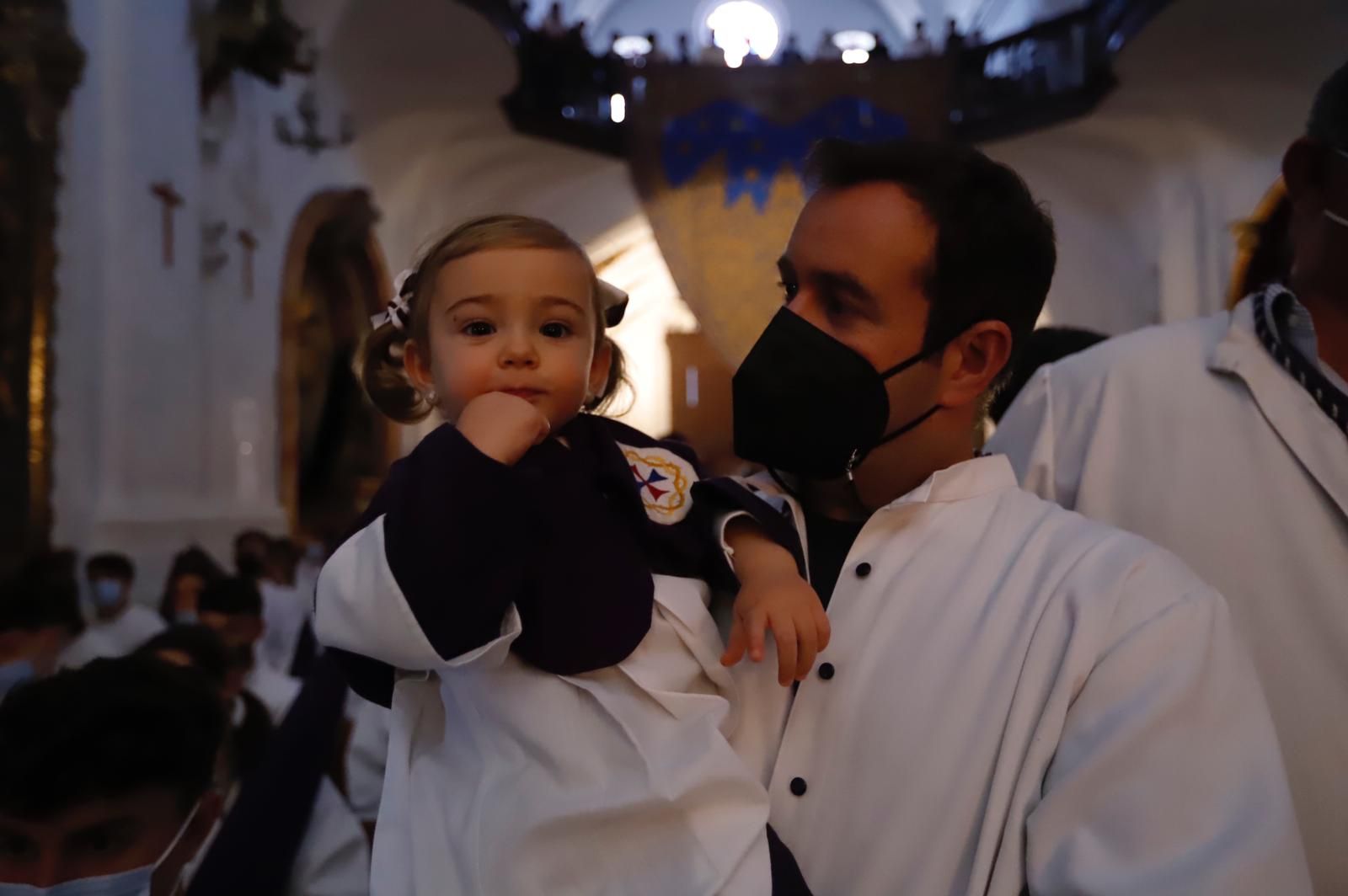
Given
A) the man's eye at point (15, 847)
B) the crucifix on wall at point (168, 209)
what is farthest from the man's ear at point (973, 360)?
the crucifix on wall at point (168, 209)

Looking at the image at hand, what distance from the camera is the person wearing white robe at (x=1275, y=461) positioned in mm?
1969

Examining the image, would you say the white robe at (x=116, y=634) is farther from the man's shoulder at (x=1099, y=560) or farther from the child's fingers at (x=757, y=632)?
the man's shoulder at (x=1099, y=560)

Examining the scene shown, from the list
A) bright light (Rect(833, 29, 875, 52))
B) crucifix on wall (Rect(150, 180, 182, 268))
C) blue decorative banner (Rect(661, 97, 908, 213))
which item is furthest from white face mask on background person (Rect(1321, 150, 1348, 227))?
bright light (Rect(833, 29, 875, 52))

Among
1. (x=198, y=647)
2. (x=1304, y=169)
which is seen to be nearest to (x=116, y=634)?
(x=198, y=647)

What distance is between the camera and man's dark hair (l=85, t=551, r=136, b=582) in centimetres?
516

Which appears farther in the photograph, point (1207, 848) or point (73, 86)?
point (73, 86)

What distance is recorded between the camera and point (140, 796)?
6.58ft

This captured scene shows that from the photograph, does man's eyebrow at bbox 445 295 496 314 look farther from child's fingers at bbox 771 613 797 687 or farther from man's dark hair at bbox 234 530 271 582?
man's dark hair at bbox 234 530 271 582

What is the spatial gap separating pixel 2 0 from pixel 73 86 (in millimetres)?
574

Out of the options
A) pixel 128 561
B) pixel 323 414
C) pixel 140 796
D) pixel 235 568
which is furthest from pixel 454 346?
pixel 323 414

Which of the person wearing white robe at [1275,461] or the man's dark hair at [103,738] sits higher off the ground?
the person wearing white robe at [1275,461]

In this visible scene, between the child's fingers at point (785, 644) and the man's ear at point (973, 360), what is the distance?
0.61 m

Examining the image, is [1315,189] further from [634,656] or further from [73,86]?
[73,86]

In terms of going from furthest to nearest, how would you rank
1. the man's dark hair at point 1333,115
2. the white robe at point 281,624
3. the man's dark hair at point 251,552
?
1. the man's dark hair at point 251,552
2. the white robe at point 281,624
3. the man's dark hair at point 1333,115
